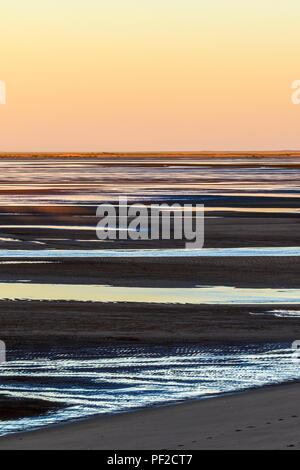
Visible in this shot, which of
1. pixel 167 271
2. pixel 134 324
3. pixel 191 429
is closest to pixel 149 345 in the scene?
pixel 134 324

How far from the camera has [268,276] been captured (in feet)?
59.8

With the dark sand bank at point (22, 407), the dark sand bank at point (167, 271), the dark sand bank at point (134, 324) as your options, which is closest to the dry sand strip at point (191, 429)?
the dark sand bank at point (22, 407)

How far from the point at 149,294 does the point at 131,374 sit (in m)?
5.93

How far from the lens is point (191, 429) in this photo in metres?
7.64

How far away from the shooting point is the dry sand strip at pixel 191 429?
7.18 m

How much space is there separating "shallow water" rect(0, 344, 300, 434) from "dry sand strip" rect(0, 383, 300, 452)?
0.33 metres

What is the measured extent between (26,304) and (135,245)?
10.2m

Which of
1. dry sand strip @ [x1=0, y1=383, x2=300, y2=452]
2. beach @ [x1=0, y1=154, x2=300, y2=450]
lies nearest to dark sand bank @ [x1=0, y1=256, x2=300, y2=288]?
beach @ [x1=0, y1=154, x2=300, y2=450]

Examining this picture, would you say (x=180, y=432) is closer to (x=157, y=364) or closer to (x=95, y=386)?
(x=95, y=386)

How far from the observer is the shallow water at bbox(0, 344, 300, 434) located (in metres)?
8.80

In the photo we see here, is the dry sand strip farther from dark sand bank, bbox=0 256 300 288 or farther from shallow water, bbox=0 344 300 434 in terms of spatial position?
dark sand bank, bbox=0 256 300 288

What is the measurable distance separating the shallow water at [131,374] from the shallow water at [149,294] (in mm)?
3705

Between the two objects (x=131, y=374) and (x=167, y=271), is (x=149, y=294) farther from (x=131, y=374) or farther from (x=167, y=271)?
(x=131, y=374)

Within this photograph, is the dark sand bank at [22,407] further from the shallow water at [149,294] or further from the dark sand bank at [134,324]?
the shallow water at [149,294]
